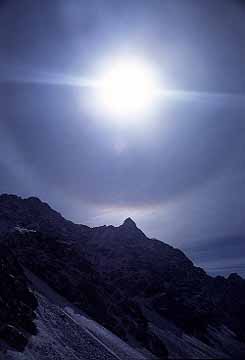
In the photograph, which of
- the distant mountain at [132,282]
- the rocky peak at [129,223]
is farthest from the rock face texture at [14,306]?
the rocky peak at [129,223]

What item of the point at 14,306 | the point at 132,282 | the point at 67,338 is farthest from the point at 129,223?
the point at 67,338

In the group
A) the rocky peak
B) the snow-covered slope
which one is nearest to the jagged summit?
the rocky peak

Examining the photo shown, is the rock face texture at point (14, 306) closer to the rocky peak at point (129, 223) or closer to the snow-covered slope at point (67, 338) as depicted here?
Result: the snow-covered slope at point (67, 338)

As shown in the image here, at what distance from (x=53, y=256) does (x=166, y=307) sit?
39604 mm

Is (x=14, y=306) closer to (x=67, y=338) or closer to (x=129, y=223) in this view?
(x=67, y=338)

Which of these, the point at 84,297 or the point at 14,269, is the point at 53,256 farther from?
the point at 14,269

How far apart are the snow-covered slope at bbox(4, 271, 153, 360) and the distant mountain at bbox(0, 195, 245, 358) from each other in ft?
17.0

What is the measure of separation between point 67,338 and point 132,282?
214 feet

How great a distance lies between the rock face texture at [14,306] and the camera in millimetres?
41406

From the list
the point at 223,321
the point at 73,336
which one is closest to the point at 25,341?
the point at 73,336

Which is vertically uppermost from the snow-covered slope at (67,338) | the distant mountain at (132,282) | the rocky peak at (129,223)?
the rocky peak at (129,223)

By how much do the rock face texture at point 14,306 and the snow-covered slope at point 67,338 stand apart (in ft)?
4.01

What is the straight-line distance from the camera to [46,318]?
52.2 metres

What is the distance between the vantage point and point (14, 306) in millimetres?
49000
